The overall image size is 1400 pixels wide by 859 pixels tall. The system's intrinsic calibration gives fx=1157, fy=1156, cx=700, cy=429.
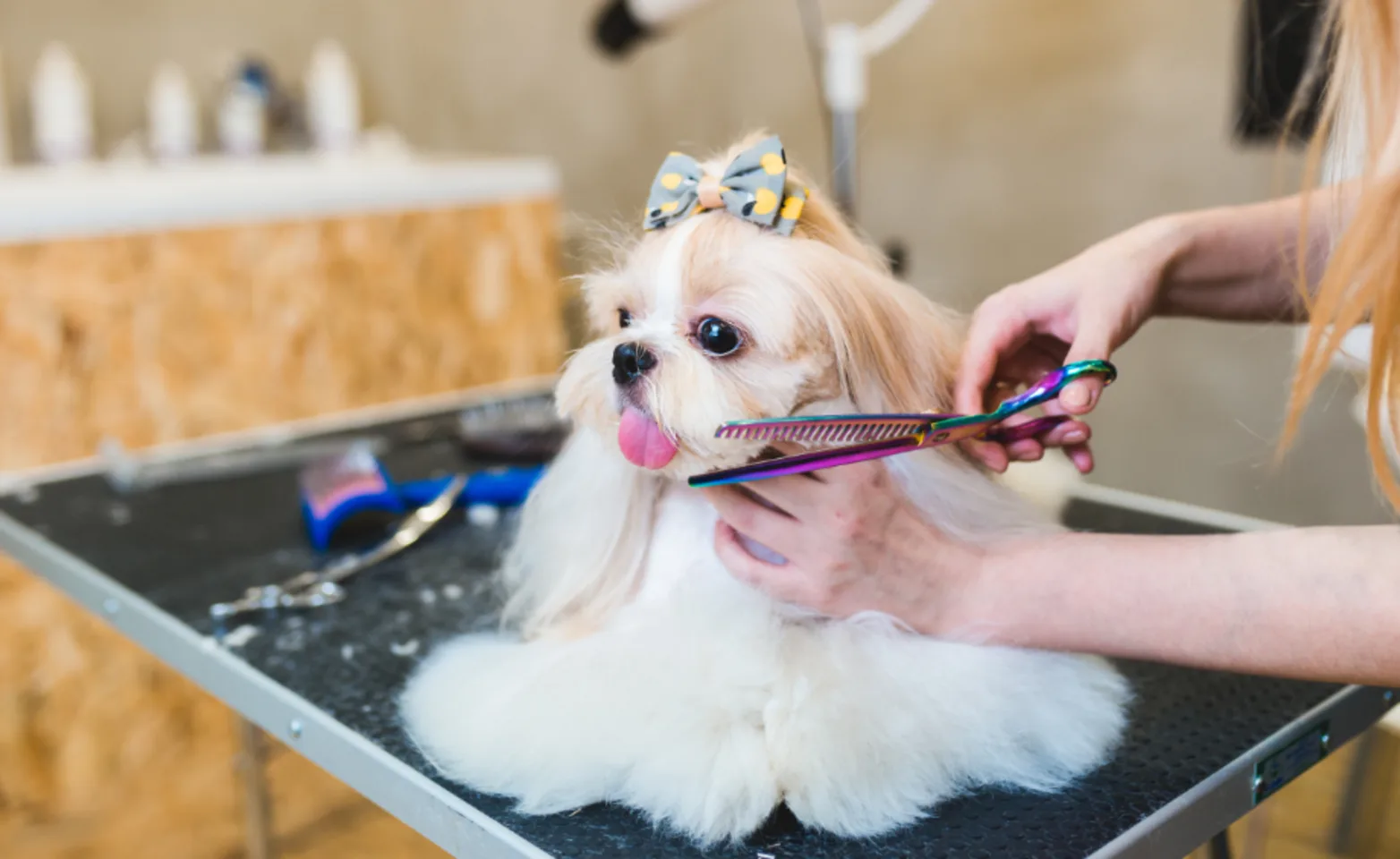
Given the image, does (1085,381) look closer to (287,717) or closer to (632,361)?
(632,361)

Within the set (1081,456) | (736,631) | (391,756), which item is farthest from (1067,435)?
(391,756)

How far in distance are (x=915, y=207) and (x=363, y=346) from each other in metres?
1.22

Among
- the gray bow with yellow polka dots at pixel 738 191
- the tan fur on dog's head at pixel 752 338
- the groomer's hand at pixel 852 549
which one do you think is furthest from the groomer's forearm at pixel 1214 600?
the gray bow with yellow polka dots at pixel 738 191

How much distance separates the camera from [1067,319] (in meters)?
0.76

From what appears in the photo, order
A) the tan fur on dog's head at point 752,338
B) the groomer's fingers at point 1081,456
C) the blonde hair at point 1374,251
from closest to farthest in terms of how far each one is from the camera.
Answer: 1. the blonde hair at point 1374,251
2. the tan fur on dog's head at point 752,338
3. the groomer's fingers at point 1081,456

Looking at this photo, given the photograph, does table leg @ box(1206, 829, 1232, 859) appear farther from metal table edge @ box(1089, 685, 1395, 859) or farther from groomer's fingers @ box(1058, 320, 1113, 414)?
groomer's fingers @ box(1058, 320, 1113, 414)

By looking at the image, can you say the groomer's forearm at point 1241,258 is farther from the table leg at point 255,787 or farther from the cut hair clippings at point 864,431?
the table leg at point 255,787

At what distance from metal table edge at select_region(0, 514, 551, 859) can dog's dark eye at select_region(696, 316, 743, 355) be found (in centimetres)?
29

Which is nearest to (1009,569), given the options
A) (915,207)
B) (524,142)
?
(915,207)

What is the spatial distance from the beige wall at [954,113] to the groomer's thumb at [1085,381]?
111 centimetres

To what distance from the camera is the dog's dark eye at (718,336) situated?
2.19 ft

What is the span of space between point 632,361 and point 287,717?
0.34 m

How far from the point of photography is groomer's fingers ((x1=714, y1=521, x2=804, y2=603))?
2.22ft

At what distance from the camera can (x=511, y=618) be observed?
851 millimetres
